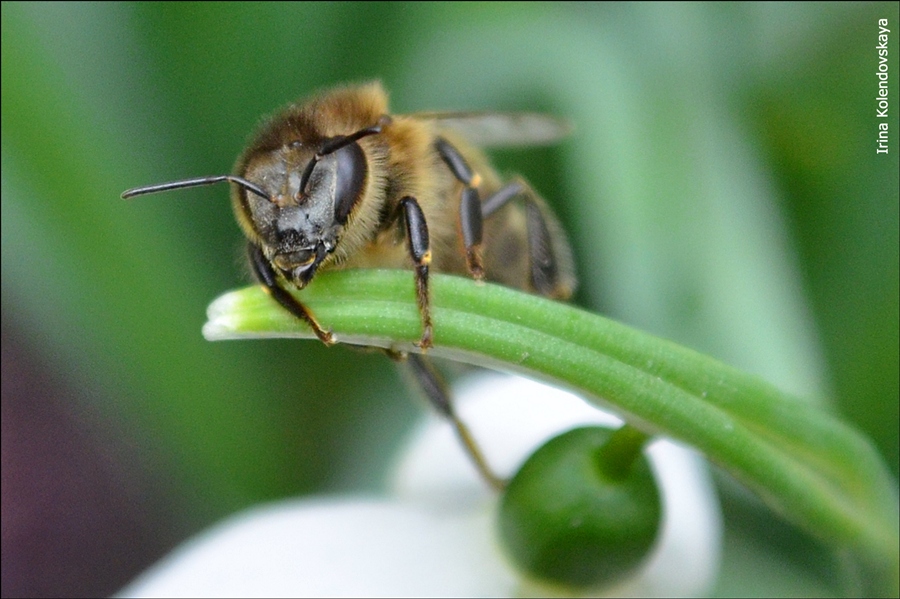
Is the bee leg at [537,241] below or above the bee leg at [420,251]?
below

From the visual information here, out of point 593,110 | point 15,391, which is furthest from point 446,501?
point 15,391

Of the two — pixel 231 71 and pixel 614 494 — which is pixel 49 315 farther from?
pixel 614 494

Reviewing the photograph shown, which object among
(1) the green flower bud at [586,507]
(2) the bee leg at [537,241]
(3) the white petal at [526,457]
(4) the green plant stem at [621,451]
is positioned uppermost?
(2) the bee leg at [537,241]

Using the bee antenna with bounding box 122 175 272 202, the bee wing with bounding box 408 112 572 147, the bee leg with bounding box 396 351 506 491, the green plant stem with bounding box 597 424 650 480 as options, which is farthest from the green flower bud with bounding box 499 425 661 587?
the bee wing with bounding box 408 112 572 147

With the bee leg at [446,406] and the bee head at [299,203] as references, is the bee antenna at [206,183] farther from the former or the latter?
the bee leg at [446,406]

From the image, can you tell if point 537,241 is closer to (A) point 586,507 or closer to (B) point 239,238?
(A) point 586,507

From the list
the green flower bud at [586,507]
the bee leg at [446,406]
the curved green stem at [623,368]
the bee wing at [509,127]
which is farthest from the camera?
the bee wing at [509,127]

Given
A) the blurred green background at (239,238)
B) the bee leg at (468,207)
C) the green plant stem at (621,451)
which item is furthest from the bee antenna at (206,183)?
the blurred green background at (239,238)

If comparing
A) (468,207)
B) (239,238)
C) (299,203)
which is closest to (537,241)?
(468,207)
